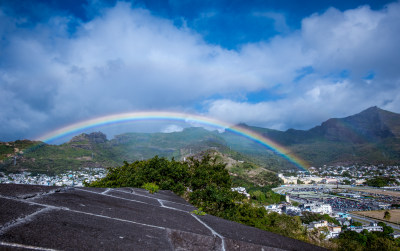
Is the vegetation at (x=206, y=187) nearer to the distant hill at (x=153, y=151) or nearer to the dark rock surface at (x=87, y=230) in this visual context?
the dark rock surface at (x=87, y=230)

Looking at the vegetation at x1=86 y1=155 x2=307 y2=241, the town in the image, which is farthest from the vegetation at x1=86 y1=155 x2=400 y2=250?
the town

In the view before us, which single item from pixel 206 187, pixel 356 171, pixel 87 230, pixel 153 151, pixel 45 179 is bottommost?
pixel 356 171

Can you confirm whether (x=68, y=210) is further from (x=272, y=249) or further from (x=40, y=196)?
(x=272, y=249)

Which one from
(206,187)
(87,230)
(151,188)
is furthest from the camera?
(206,187)

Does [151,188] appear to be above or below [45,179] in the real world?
above

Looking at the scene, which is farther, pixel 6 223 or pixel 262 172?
pixel 262 172

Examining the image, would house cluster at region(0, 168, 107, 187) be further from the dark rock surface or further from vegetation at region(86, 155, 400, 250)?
the dark rock surface

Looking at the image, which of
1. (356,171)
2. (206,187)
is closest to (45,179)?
(206,187)

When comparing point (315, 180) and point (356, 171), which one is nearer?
point (315, 180)

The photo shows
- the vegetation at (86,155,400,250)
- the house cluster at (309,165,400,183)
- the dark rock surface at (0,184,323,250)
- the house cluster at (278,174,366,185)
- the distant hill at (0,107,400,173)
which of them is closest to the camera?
the dark rock surface at (0,184,323,250)

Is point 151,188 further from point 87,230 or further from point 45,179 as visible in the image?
point 45,179

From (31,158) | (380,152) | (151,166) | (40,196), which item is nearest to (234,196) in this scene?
(151,166)
